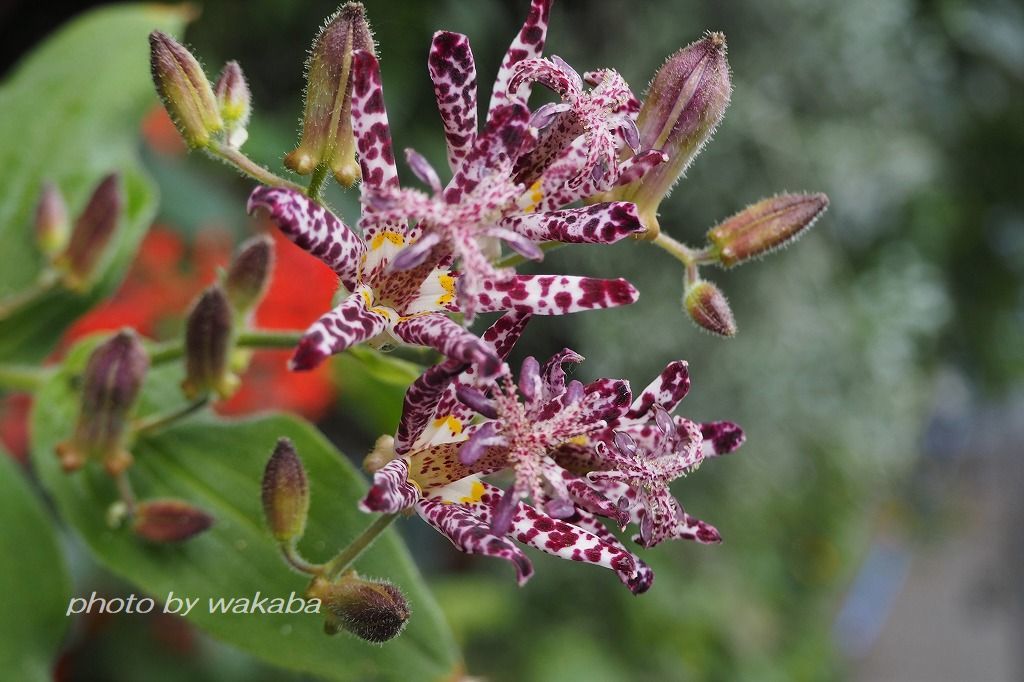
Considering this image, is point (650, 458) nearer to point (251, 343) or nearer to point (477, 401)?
point (477, 401)

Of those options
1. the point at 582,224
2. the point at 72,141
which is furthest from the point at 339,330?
the point at 72,141

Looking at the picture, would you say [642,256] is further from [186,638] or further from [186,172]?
[186,638]

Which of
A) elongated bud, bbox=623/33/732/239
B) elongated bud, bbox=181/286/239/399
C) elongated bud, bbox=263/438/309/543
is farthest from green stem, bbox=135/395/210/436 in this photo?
elongated bud, bbox=623/33/732/239

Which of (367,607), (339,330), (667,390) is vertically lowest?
(367,607)

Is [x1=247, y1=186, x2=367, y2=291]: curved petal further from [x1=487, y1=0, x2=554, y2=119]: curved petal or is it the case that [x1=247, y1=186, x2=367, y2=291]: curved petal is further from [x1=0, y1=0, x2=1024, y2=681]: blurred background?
[x1=0, y1=0, x2=1024, y2=681]: blurred background

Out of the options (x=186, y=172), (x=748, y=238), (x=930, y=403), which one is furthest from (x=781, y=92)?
(x=930, y=403)

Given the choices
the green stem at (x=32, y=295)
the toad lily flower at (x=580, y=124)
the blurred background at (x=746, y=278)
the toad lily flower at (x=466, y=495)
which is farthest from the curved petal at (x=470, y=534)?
the blurred background at (x=746, y=278)
